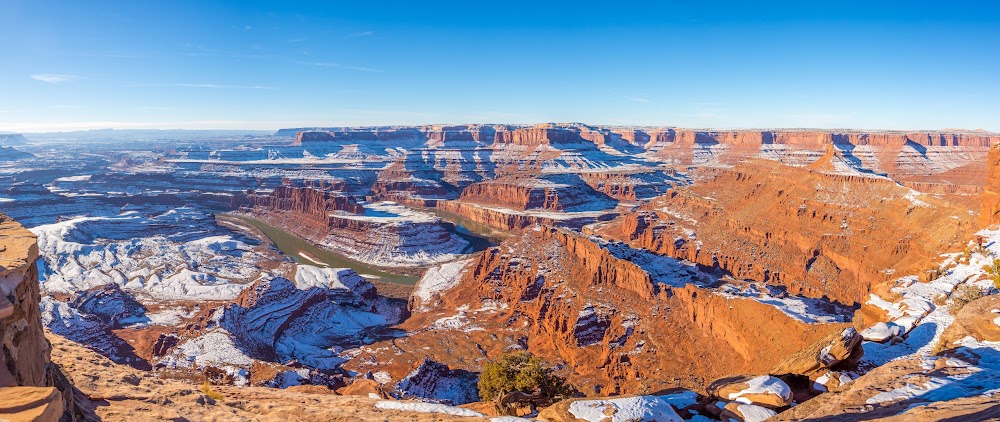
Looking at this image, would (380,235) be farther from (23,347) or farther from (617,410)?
(617,410)

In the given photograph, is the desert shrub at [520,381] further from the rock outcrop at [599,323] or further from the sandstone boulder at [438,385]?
the sandstone boulder at [438,385]

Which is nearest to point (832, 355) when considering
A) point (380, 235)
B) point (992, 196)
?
point (992, 196)

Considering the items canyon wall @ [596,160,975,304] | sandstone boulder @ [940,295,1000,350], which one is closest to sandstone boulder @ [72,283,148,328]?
sandstone boulder @ [940,295,1000,350]

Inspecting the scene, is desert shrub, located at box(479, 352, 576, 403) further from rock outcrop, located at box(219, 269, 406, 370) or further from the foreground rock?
rock outcrop, located at box(219, 269, 406, 370)

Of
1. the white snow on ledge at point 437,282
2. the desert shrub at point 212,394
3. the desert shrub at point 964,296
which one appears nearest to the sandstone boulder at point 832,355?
the desert shrub at point 964,296

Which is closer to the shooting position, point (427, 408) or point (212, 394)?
point (427, 408)

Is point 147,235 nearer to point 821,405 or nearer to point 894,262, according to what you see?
point 821,405
